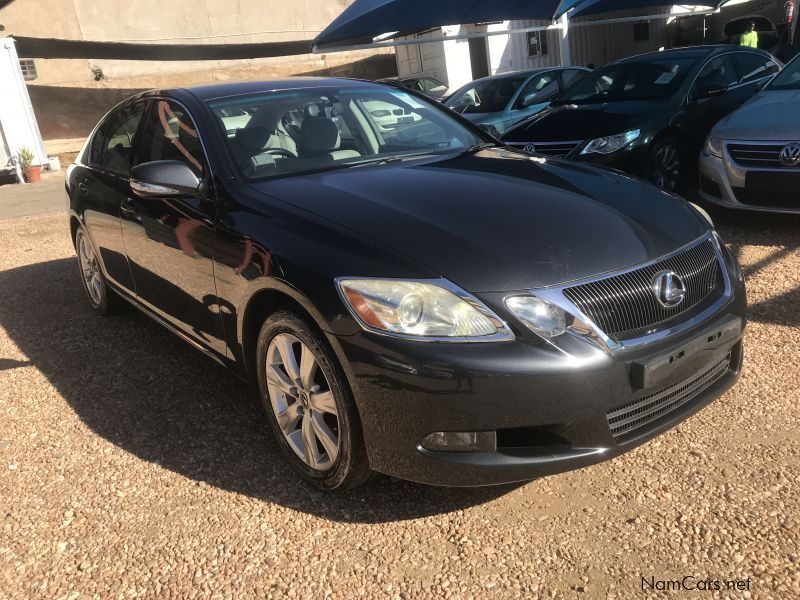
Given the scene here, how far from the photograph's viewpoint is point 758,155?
557 centimetres

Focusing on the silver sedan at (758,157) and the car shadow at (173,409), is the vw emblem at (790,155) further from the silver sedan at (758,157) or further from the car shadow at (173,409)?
the car shadow at (173,409)

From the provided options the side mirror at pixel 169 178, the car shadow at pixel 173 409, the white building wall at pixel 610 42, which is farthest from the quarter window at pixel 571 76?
the white building wall at pixel 610 42

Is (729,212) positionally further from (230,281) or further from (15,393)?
(15,393)

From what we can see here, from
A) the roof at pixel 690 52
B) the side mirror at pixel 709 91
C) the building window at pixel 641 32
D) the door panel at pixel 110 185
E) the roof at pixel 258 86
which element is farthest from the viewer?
the building window at pixel 641 32

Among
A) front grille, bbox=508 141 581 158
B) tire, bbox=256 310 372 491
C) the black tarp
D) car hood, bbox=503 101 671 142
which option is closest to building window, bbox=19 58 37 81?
the black tarp

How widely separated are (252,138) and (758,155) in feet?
13.4

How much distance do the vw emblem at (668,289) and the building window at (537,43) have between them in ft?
61.6

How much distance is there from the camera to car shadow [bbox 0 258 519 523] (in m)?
2.81

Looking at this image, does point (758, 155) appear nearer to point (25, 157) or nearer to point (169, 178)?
point (169, 178)

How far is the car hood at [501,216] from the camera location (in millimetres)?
2443

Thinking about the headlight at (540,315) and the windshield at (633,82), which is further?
the windshield at (633,82)

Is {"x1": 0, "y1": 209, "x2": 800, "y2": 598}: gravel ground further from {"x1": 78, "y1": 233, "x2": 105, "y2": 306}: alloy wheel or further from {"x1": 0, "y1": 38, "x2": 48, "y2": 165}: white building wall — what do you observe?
{"x1": 0, "y1": 38, "x2": 48, "y2": 165}: white building wall

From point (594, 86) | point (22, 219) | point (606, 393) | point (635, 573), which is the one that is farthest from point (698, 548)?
point (22, 219)

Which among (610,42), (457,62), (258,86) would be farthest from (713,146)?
(610,42)
